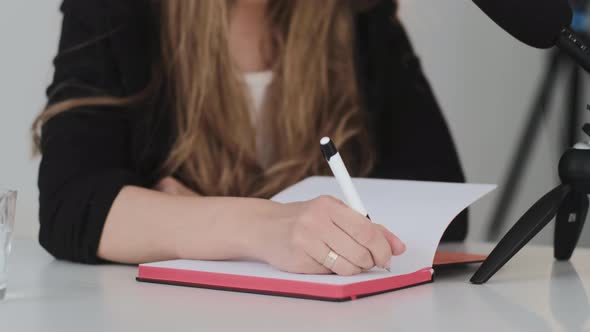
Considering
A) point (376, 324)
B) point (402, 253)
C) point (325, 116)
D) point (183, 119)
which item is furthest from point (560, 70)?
point (376, 324)

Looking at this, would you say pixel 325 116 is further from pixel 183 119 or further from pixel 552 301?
pixel 552 301

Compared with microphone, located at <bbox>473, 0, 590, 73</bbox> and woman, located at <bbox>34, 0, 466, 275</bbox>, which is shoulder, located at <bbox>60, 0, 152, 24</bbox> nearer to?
woman, located at <bbox>34, 0, 466, 275</bbox>

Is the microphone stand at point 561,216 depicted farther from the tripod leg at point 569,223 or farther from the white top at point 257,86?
the white top at point 257,86

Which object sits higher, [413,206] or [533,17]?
[533,17]

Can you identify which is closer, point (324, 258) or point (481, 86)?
point (324, 258)

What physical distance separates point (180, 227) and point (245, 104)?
0.49 meters

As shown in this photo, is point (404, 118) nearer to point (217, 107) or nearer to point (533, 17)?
point (217, 107)

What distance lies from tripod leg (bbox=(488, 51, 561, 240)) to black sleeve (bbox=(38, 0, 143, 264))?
5.46 feet

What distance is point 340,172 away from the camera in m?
0.67

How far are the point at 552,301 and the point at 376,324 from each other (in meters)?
0.17

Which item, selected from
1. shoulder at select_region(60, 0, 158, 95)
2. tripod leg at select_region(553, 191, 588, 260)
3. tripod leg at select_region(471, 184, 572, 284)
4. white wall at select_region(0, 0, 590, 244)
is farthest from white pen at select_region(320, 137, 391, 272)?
white wall at select_region(0, 0, 590, 244)

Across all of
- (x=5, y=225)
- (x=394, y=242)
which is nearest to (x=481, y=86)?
(x=394, y=242)

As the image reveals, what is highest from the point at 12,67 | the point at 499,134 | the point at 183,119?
the point at 183,119

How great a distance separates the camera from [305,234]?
0.68 m
